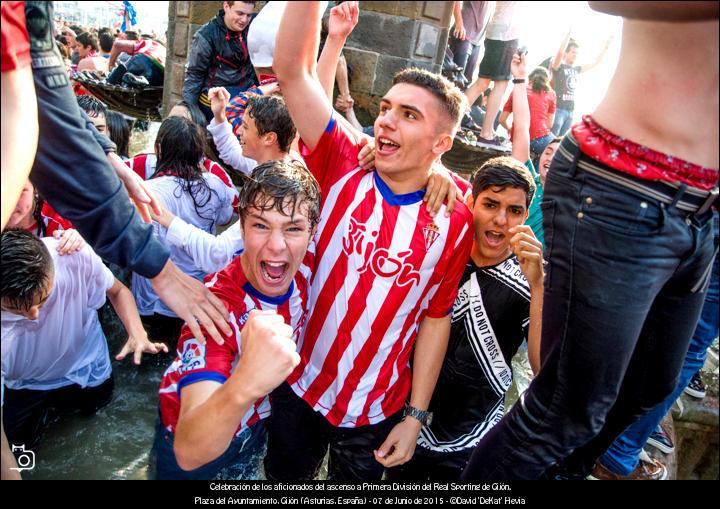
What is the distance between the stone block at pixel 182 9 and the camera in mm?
5824

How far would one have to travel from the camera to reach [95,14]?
48.4 ft

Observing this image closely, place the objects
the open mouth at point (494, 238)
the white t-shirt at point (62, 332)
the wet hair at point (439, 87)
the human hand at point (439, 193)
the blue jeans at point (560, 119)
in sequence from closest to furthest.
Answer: the human hand at point (439, 193), the wet hair at point (439, 87), the open mouth at point (494, 238), the white t-shirt at point (62, 332), the blue jeans at point (560, 119)

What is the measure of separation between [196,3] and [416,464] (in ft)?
18.8

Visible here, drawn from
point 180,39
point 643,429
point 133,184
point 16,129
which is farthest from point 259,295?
point 180,39

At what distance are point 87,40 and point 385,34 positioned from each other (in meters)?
7.56

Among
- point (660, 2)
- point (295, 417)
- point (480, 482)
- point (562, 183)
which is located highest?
point (660, 2)

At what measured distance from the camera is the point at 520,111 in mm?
3066

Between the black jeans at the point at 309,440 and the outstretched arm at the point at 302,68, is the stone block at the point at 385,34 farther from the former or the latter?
the black jeans at the point at 309,440

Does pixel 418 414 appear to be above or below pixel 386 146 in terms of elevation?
below

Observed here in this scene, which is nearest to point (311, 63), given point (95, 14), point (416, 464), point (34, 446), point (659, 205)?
point (659, 205)

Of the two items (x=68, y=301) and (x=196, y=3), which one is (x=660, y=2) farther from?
(x=196, y=3)

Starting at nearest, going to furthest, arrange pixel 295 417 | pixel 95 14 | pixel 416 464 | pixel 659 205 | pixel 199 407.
Result: pixel 659 205 < pixel 199 407 < pixel 295 417 < pixel 416 464 < pixel 95 14

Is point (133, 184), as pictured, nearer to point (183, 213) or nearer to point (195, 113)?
point (183, 213)

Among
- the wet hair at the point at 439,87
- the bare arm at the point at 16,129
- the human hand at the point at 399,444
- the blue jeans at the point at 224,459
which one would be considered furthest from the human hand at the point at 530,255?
the bare arm at the point at 16,129
